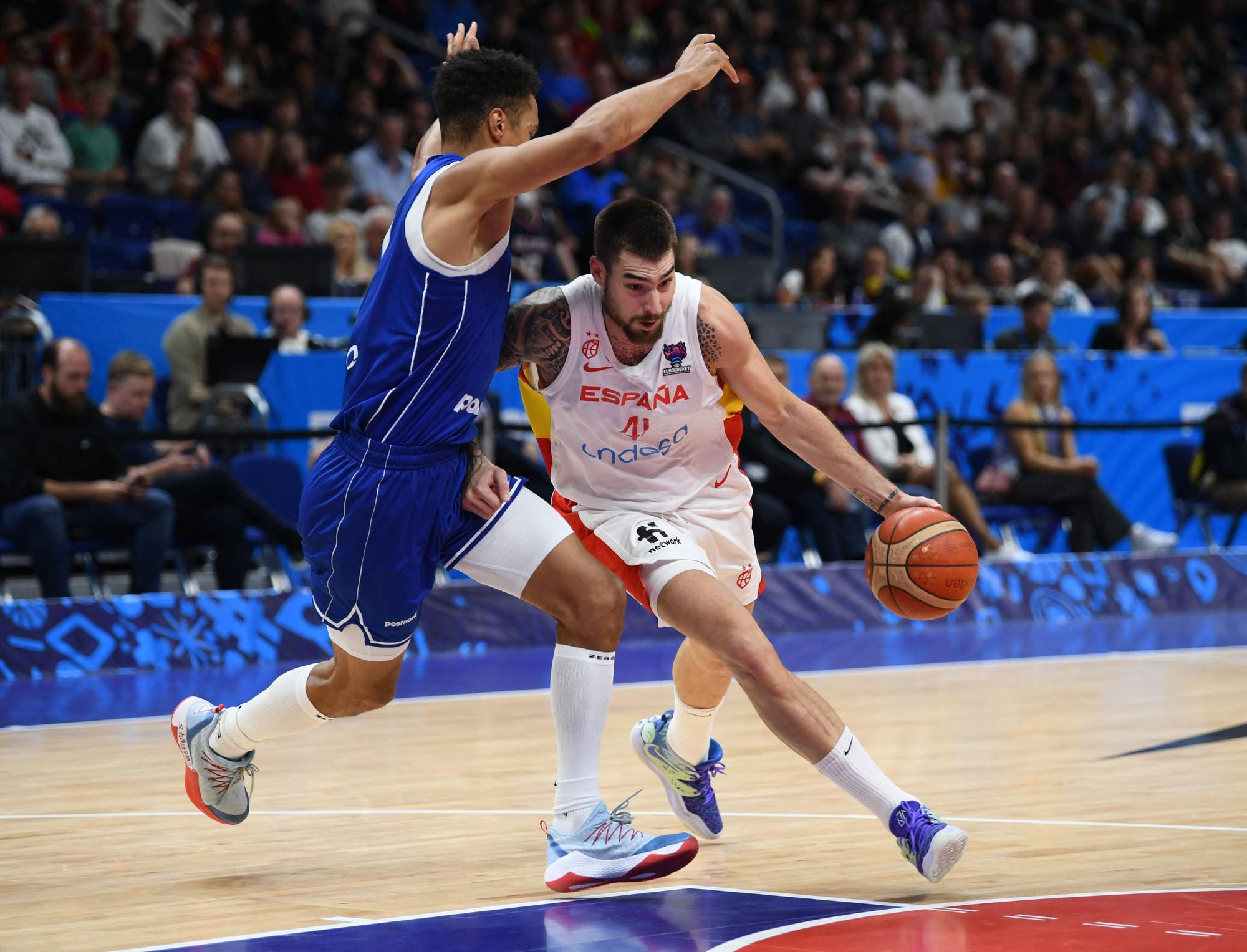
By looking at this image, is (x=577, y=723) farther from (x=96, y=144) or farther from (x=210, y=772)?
(x=96, y=144)

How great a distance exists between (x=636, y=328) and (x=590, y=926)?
1.51m

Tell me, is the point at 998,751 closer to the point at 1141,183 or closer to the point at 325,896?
the point at 325,896

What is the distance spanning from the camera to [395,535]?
13.9 feet

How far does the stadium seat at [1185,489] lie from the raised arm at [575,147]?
330 inches

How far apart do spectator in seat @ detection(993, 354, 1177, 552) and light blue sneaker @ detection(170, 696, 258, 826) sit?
7047mm

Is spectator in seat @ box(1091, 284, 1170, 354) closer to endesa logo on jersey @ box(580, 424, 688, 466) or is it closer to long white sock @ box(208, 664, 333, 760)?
endesa logo on jersey @ box(580, 424, 688, 466)

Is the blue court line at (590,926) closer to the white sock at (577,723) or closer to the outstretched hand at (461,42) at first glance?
the white sock at (577,723)

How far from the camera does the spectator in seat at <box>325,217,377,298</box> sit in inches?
436

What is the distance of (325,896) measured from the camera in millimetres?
4195

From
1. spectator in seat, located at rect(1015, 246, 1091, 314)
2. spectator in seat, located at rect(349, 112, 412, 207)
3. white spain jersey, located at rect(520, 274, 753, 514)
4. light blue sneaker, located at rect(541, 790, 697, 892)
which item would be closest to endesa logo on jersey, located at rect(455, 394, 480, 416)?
white spain jersey, located at rect(520, 274, 753, 514)

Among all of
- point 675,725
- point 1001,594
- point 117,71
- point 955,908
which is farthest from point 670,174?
point 955,908

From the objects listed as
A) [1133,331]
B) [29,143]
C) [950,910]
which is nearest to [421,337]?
[950,910]

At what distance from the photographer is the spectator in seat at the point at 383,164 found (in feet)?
41.9

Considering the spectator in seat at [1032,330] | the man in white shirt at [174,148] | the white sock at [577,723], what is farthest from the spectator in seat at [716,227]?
the white sock at [577,723]
